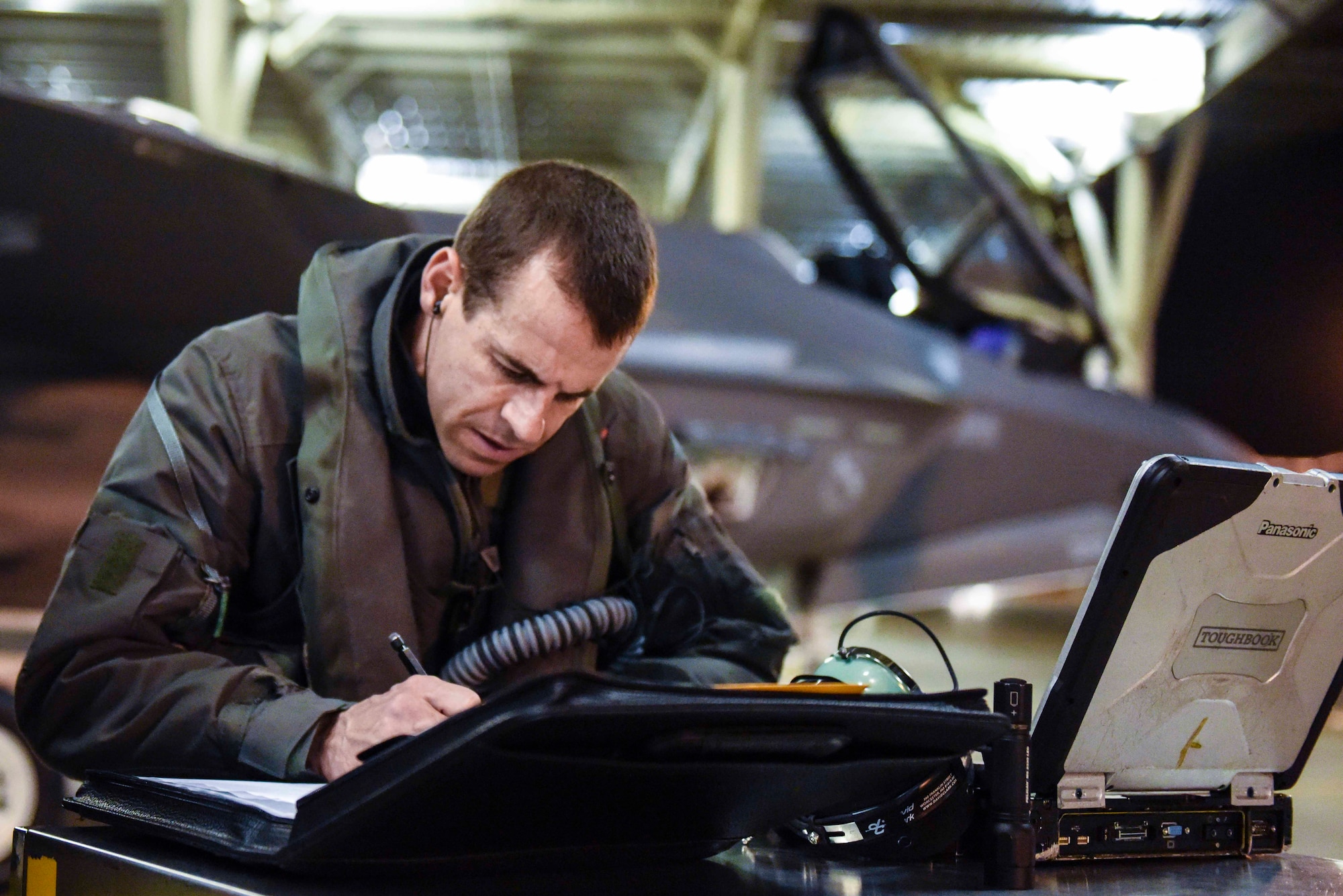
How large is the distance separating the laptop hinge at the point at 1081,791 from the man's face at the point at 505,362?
61 centimetres

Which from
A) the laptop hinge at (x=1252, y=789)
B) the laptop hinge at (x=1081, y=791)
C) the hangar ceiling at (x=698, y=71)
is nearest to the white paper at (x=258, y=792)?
the laptop hinge at (x=1081, y=791)

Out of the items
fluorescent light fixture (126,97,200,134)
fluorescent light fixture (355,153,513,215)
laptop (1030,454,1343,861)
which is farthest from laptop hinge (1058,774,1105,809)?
fluorescent light fixture (355,153,513,215)

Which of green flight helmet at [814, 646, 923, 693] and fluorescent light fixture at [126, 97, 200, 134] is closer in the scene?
green flight helmet at [814, 646, 923, 693]

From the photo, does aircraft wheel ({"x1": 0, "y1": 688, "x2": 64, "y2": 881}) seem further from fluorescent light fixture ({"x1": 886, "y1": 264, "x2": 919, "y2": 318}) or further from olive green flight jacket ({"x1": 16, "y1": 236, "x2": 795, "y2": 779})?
fluorescent light fixture ({"x1": 886, "y1": 264, "x2": 919, "y2": 318})

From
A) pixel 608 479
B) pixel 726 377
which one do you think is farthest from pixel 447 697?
pixel 726 377

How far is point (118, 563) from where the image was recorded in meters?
1.04

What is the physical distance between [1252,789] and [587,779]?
0.63 meters

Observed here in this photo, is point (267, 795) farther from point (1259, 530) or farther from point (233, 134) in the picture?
point (233, 134)

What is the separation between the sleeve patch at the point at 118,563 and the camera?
103cm

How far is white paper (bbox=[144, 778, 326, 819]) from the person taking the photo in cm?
70

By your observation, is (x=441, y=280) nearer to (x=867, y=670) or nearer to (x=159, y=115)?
(x=867, y=670)

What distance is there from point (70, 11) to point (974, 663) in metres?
10.2

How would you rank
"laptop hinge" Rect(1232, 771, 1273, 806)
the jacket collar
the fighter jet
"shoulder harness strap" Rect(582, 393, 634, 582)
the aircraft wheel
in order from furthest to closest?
the fighter jet < the aircraft wheel < "shoulder harness strap" Rect(582, 393, 634, 582) < the jacket collar < "laptop hinge" Rect(1232, 771, 1273, 806)

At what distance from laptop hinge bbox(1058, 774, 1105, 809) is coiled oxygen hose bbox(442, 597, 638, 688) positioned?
597 mm
